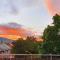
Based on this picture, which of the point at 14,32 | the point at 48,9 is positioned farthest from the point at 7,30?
the point at 48,9

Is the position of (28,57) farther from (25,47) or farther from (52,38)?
(52,38)

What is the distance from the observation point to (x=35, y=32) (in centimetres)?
543

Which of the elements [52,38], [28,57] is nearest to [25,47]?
[28,57]

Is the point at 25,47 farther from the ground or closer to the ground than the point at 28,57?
farther from the ground

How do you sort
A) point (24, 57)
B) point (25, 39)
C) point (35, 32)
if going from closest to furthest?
point (24, 57) → point (25, 39) → point (35, 32)

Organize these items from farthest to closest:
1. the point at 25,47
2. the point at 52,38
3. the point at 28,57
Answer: the point at 52,38 → the point at 25,47 → the point at 28,57

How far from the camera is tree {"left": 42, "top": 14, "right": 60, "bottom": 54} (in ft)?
16.0

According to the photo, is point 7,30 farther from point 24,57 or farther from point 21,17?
point 24,57

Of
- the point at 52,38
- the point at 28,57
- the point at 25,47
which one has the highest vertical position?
the point at 52,38

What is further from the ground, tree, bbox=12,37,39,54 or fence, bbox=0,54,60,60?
tree, bbox=12,37,39,54

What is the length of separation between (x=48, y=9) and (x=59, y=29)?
0.71 meters

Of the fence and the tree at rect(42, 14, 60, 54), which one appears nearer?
the fence

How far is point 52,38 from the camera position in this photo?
5008mm

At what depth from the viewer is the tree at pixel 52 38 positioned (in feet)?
16.0
